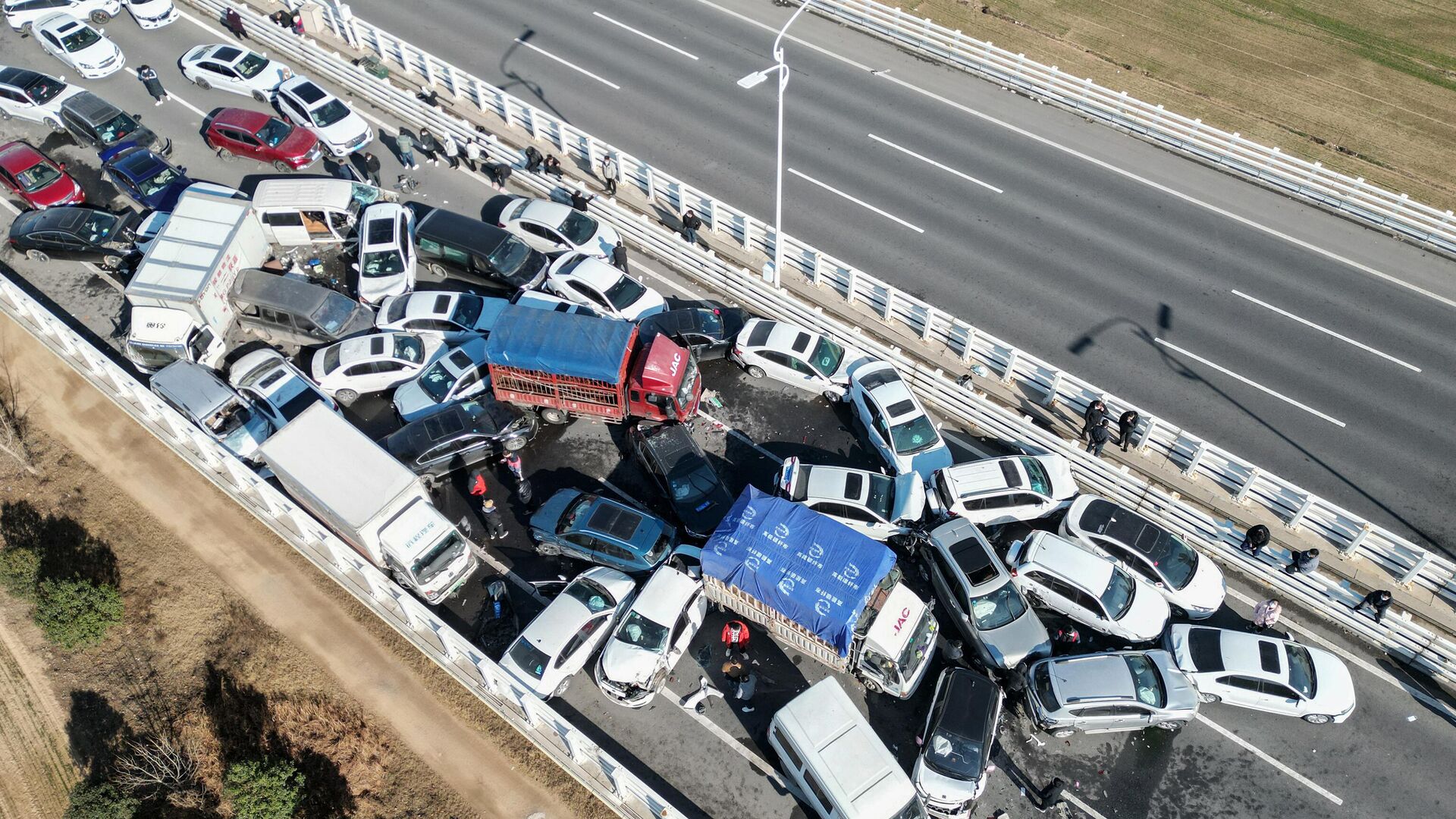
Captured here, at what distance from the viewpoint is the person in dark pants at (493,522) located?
2417 centimetres

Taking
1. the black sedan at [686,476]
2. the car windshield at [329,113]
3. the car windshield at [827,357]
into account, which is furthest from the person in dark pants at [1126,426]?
the car windshield at [329,113]

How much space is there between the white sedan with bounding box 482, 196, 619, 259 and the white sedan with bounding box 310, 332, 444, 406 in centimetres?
556

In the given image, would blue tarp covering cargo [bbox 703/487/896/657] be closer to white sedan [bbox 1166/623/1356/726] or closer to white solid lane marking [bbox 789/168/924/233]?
white sedan [bbox 1166/623/1356/726]

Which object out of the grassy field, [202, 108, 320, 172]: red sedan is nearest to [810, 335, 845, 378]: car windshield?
[202, 108, 320, 172]: red sedan

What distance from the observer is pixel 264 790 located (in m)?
20.1

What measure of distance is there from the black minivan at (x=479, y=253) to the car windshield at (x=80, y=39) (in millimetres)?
17988

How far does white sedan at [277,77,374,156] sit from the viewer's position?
33094 mm

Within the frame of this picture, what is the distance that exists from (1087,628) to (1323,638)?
558 cm

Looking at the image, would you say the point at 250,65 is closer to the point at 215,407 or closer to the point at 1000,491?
the point at 215,407

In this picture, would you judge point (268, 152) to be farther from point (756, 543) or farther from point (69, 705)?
point (756, 543)

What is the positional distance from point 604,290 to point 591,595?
9.99 m

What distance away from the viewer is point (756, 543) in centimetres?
2111

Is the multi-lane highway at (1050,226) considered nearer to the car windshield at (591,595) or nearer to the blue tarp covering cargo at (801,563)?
the blue tarp covering cargo at (801,563)

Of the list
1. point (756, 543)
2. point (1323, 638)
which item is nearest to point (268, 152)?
point (756, 543)
